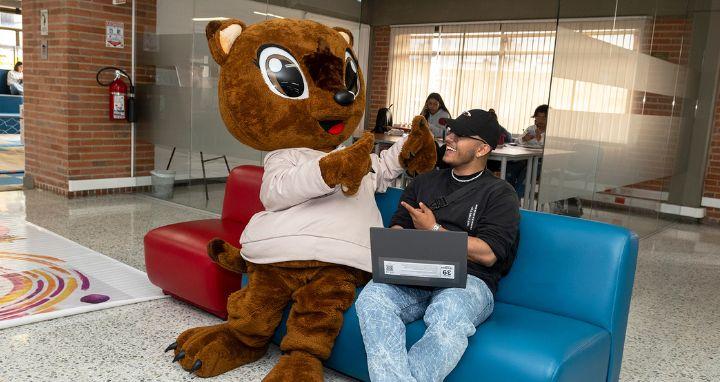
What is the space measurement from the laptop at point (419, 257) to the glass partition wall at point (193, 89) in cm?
307

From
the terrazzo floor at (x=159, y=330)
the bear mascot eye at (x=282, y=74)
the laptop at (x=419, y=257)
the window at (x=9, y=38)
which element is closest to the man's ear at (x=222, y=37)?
the bear mascot eye at (x=282, y=74)

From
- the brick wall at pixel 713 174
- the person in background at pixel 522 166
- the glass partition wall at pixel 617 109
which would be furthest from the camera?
the brick wall at pixel 713 174

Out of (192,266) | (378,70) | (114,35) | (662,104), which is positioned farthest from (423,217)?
(378,70)

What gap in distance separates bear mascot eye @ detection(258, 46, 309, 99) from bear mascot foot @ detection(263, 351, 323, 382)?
3.29ft

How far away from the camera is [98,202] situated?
19.4 ft

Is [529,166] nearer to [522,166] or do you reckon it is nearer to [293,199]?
[522,166]

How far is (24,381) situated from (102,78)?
435 centimetres

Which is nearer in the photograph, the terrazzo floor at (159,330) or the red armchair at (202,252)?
the terrazzo floor at (159,330)

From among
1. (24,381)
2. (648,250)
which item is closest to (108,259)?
(24,381)

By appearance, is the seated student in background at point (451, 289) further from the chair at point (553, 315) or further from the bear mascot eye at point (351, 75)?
the bear mascot eye at point (351, 75)

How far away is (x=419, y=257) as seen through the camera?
6.88 ft

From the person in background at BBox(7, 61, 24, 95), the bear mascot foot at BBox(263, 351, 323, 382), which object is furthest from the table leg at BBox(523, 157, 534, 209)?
the person in background at BBox(7, 61, 24, 95)

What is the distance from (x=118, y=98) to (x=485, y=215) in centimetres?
488

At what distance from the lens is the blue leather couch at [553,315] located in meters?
1.96
